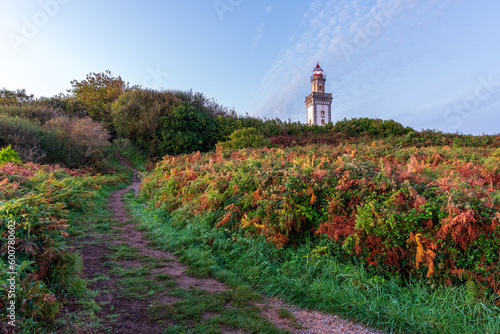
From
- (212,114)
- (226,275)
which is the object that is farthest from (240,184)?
(212,114)

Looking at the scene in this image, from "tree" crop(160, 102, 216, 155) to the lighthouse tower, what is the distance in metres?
32.3

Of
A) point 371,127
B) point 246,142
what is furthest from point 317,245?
point 371,127

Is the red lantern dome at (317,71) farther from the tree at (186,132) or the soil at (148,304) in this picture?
the soil at (148,304)

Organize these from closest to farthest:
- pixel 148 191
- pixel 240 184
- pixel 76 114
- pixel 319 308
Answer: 1. pixel 319 308
2. pixel 240 184
3. pixel 148 191
4. pixel 76 114

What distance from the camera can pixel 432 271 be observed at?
3523mm

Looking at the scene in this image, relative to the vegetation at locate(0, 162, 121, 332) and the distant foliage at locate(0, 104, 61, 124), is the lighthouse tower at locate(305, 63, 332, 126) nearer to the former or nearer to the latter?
the distant foliage at locate(0, 104, 61, 124)

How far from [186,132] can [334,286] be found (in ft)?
71.5

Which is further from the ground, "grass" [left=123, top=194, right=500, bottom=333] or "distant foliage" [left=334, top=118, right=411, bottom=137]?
"distant foliage" [left=334, top=118, right=411, bottom=137]

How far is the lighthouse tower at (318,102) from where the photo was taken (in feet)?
175

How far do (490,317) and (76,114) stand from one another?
36.1 meters

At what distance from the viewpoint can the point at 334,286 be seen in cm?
382

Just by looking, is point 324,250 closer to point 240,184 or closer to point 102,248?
point 240,184

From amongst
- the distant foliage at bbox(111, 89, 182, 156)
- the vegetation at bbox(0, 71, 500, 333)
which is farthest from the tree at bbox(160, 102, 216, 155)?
the vegetation at bbox(0, 71, 500, 333)

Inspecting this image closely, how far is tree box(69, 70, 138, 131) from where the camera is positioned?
102 feet
